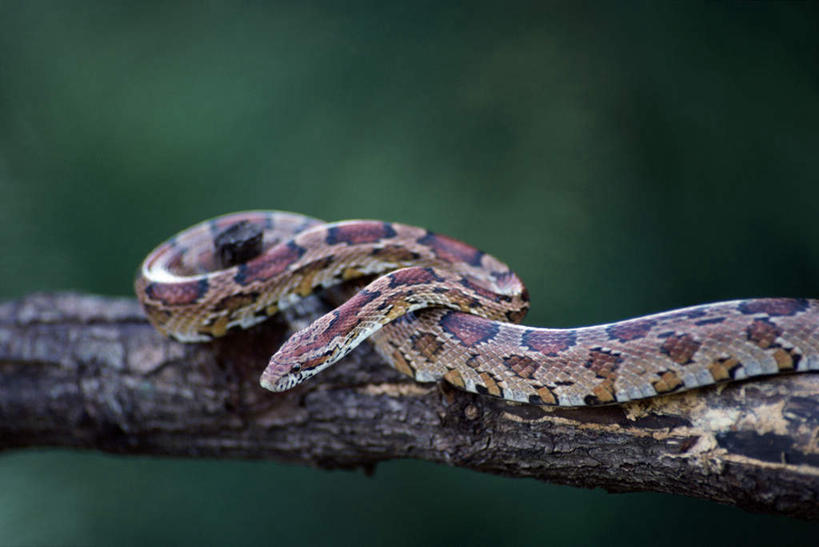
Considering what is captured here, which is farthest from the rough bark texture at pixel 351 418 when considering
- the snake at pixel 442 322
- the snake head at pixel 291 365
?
the snake head at pixel 291 365

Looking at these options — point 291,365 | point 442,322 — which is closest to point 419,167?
point 442,322

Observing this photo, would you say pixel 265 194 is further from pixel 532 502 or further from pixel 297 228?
pixel 532 502

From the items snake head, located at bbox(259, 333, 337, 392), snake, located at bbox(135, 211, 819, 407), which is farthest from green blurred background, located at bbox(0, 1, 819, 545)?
snake head, located at bbox(259, 333, 337, 392)

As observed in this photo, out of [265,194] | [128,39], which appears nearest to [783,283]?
[265,194]

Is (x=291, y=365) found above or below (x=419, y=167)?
below

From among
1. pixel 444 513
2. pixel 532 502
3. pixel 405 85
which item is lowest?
pixel 444 513

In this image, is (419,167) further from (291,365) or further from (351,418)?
(291,365)
